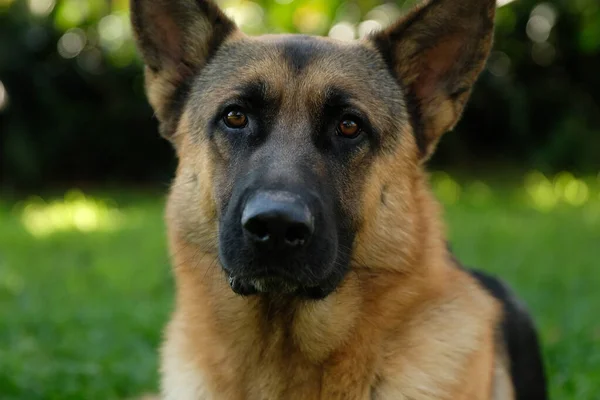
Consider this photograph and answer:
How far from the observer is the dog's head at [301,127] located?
10.0 ft

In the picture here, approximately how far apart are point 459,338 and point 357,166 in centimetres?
82

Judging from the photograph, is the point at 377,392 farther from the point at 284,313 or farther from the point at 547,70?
the point at 547,70

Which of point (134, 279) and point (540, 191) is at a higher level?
point (134, 279)

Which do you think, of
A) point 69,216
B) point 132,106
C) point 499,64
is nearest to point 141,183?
point 132,106

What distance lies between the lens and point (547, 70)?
15.0 meters

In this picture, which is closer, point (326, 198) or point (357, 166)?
point (326, 198)

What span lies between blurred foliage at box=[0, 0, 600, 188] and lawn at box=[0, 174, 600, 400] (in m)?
1.88

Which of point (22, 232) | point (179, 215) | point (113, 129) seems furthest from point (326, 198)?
point (113, 129)

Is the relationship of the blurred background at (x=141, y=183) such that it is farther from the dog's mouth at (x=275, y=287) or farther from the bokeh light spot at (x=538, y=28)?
the dog's mouth at (x=275, y=287)

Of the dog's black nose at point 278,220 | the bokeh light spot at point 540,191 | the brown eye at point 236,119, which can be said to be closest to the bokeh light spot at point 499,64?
the bokeh light spot at point 540,191

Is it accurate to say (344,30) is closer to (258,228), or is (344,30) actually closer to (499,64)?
(258,228)

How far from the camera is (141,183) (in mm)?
15039

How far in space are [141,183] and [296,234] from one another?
40.8 feet

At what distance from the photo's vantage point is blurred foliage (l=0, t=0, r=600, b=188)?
13562 millimetres
